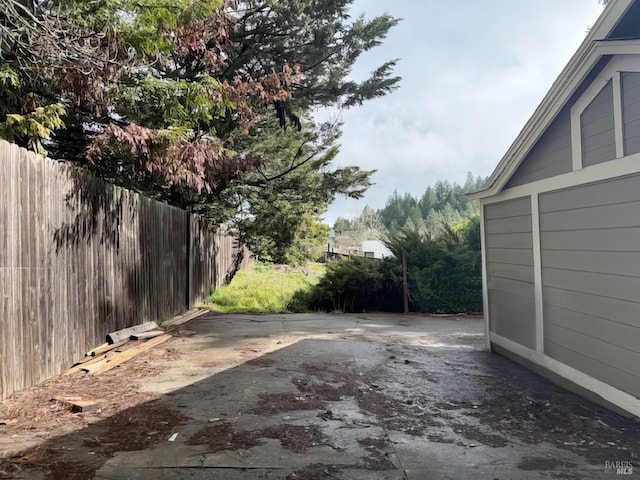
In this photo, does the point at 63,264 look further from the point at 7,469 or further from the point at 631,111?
the point at 631,111

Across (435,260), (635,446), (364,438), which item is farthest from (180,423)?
(435,260)

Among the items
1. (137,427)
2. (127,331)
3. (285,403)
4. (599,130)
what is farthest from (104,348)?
(599,130)

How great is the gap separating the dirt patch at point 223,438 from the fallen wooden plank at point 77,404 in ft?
3.83

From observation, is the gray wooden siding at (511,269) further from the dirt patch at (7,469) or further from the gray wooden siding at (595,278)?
the dirt patch at (7,469)

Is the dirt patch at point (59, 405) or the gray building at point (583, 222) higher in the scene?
→ the gray building at point (583, 222)

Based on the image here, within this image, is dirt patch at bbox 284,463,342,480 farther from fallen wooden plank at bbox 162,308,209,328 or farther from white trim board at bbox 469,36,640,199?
fallen wooden plank at bbox 162,308,209,328

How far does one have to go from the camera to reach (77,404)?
12.3 ft

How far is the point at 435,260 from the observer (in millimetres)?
11516

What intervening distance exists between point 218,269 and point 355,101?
6662 mm

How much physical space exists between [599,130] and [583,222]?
89 cm

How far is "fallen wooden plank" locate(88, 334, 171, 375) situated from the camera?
4869 mm

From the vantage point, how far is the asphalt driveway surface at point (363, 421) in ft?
9.11

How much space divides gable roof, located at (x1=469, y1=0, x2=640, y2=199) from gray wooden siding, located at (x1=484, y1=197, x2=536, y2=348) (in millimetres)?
625

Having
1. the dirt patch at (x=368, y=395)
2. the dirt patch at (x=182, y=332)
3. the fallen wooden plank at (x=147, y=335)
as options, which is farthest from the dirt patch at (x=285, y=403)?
the dirt patch at (x=182, y=332)
